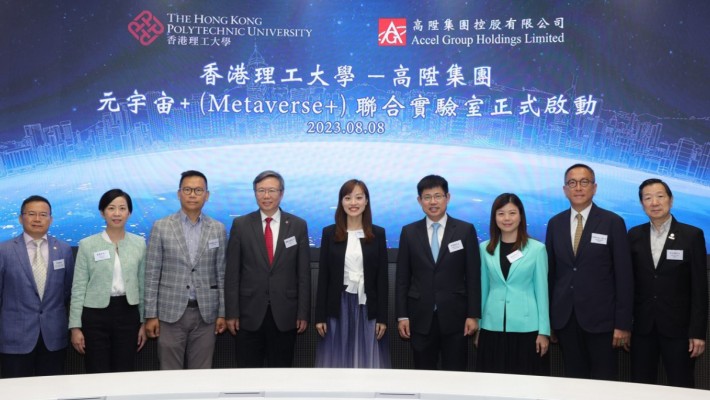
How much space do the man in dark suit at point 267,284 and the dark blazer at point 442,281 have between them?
2.13 ft

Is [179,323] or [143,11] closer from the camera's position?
[179,323]

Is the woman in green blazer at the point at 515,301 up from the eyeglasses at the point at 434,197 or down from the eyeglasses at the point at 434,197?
down

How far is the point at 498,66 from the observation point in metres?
5.38

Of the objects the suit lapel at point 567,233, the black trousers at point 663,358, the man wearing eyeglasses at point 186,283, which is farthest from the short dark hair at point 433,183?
the black trousers at point 663,358

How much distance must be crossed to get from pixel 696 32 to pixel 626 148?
100cm

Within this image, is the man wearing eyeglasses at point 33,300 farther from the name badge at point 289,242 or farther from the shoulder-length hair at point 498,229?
the shoulder-length hair at point 498,229

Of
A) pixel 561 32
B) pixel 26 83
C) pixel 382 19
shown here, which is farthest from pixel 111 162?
pixel 561 32

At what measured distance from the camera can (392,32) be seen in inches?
213

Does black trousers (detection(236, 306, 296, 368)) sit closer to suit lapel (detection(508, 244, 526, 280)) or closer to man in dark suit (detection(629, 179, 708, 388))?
suit lapel (detection(508, 244, 526, 280))

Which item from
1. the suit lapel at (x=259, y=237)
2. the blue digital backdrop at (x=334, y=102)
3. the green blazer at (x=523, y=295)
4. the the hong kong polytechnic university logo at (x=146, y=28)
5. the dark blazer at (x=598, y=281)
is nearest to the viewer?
the green blazer at (x=523, y=295)

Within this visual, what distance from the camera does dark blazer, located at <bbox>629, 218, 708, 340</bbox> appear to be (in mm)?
4234

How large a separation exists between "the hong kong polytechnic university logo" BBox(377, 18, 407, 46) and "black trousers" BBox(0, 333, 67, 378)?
3.21 metres

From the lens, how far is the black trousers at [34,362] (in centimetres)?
434

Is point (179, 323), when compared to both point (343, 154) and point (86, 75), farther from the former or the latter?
point (86, 75)
